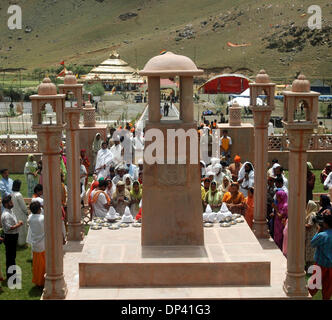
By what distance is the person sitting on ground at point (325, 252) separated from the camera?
6844 mm

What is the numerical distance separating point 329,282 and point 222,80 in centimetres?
2760

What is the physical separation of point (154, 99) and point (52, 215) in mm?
1907

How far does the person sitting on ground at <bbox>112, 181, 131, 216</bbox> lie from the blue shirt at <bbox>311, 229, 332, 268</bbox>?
3.76 m

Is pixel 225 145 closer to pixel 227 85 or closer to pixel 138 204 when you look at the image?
pixel 138 204

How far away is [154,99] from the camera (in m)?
7.57

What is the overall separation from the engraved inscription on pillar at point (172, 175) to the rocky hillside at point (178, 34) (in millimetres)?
44264

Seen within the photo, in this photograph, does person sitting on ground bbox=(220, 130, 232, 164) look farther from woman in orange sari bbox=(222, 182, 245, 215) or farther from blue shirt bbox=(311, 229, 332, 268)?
blue shirt bbox=(311, 229, 332, 268)

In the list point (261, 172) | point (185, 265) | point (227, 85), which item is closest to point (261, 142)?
point (261, 172)

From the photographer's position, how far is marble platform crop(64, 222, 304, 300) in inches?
272

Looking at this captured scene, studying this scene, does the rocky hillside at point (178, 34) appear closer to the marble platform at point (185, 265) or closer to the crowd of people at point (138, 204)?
the crowd of people at point (138, 204)

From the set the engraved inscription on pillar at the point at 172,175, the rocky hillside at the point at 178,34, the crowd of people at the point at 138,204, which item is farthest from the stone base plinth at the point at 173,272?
the rocky hillside at the point at 178,34

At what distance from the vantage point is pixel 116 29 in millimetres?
98500

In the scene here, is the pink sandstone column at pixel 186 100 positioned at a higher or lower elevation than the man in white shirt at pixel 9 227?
higher

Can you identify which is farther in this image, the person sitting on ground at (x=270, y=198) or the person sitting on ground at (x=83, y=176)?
the person sitting on ground at (x=83, y=176)
